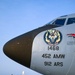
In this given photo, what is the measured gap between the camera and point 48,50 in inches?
408

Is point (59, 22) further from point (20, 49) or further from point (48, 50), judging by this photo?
point (20, 49)

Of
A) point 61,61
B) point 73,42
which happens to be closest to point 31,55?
point 61,61

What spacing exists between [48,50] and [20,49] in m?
1.33

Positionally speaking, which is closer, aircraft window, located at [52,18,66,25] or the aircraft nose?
the aircraft nose

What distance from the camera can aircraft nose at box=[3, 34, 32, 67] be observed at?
10.4 m

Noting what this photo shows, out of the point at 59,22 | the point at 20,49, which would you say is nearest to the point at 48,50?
the point at 20,49

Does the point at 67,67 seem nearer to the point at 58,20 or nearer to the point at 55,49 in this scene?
the point at 55,49

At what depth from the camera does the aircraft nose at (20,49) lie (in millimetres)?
10414

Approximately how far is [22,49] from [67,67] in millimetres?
2257

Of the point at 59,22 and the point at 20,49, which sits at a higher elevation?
the point at 59,22

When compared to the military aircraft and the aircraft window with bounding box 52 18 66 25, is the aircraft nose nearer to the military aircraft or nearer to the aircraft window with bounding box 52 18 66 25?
the military aircraft

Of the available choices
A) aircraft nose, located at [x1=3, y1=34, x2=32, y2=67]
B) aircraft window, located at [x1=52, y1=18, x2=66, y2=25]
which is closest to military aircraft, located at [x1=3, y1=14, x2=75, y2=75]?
aircraft nose, located at [x1=3, y1=34, x2=32, y2=67]

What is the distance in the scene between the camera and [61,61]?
1027 cm

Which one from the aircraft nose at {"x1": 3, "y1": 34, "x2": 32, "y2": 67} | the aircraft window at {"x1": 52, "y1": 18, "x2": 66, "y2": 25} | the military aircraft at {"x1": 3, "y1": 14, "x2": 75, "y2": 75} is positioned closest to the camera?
the military aircraft at {"x1": 3, "y1": 14, "x2": 75, "y2": 75}
